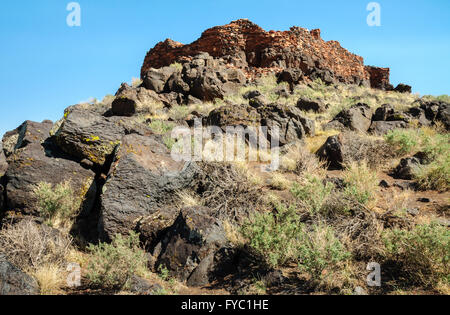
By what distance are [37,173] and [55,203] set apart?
0.94 metres

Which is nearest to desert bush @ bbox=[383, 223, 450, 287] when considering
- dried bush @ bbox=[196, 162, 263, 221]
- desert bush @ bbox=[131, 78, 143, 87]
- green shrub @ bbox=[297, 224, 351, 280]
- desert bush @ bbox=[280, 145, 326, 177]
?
green shrub @ bbox=[297, 224, 351, 280]

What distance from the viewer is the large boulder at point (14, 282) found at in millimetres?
3031

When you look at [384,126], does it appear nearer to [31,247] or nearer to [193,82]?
[193,82]

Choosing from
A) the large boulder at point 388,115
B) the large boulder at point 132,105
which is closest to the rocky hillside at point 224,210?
the large boulder at point 388,115

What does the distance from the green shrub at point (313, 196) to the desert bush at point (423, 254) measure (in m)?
1.28

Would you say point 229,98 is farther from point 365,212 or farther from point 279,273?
point 279,273

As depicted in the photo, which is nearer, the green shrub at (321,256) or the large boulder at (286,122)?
the green shrub at (321,256)

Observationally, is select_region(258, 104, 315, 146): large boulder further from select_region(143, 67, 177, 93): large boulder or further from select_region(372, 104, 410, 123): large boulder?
select_region(143, 67, 177, 93): large boulder

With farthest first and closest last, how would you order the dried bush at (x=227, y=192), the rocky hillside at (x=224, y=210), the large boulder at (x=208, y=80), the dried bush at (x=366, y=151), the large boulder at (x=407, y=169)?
the large boulder at (x=208, y=80) < the dried bush at (x=366, y=151) < the large boulder at (x=407, y=169) < the dried bush at (x=227, y=192) < the rocky hillside at (x=224, y=210)

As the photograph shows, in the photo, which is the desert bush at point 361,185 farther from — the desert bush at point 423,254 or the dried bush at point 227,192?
the dried bush at point 227,192

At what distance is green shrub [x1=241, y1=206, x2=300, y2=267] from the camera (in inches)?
147

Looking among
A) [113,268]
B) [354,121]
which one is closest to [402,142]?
[354,121]

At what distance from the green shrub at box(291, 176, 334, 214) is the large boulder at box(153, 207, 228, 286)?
161cm
